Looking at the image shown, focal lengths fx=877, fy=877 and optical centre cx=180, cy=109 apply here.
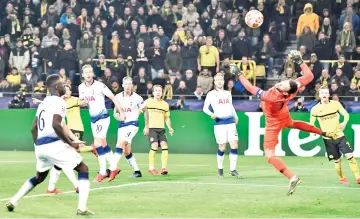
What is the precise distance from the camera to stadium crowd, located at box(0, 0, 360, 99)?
95.6 ft

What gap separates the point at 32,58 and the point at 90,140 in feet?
16.7

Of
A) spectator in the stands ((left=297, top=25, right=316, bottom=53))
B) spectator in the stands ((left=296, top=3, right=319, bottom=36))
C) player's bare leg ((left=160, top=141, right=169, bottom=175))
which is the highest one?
spectator in the stands ((left=296, top=3, right=319, bottom=36))

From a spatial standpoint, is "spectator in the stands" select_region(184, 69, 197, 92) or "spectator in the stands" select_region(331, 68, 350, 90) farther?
"spectator in the stands" select_region(184, 69, 197, 92)

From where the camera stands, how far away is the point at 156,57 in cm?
3023

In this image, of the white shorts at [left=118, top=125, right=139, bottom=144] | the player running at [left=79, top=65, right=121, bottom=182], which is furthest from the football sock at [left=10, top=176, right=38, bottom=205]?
the white shorts at [left=118, top=125, right=139, bottom=144]

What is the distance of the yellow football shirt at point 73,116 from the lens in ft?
65.4

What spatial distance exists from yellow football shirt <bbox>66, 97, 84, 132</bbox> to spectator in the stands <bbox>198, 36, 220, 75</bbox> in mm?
9500

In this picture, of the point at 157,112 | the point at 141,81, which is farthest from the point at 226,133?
the point at 141,81

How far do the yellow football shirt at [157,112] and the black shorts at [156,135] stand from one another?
0.10 meters

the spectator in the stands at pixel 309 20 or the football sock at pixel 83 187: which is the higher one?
the spectator in the stands at pixel 309 20

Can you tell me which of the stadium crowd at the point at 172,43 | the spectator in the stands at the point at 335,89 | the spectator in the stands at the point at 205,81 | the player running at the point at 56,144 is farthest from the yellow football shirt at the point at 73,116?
the spectator in the stands at the point at 335,89

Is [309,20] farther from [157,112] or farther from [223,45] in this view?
[157,112]

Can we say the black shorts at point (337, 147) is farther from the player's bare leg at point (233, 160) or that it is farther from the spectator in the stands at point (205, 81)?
the spectator in the stands at point (205, 81)

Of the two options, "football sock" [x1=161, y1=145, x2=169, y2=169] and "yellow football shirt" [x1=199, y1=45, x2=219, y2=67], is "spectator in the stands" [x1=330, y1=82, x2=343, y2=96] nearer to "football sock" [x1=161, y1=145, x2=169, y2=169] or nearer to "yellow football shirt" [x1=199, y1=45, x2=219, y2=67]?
"yellow football shirt" [x1=199, y1=45, x2=219, y2=67]
